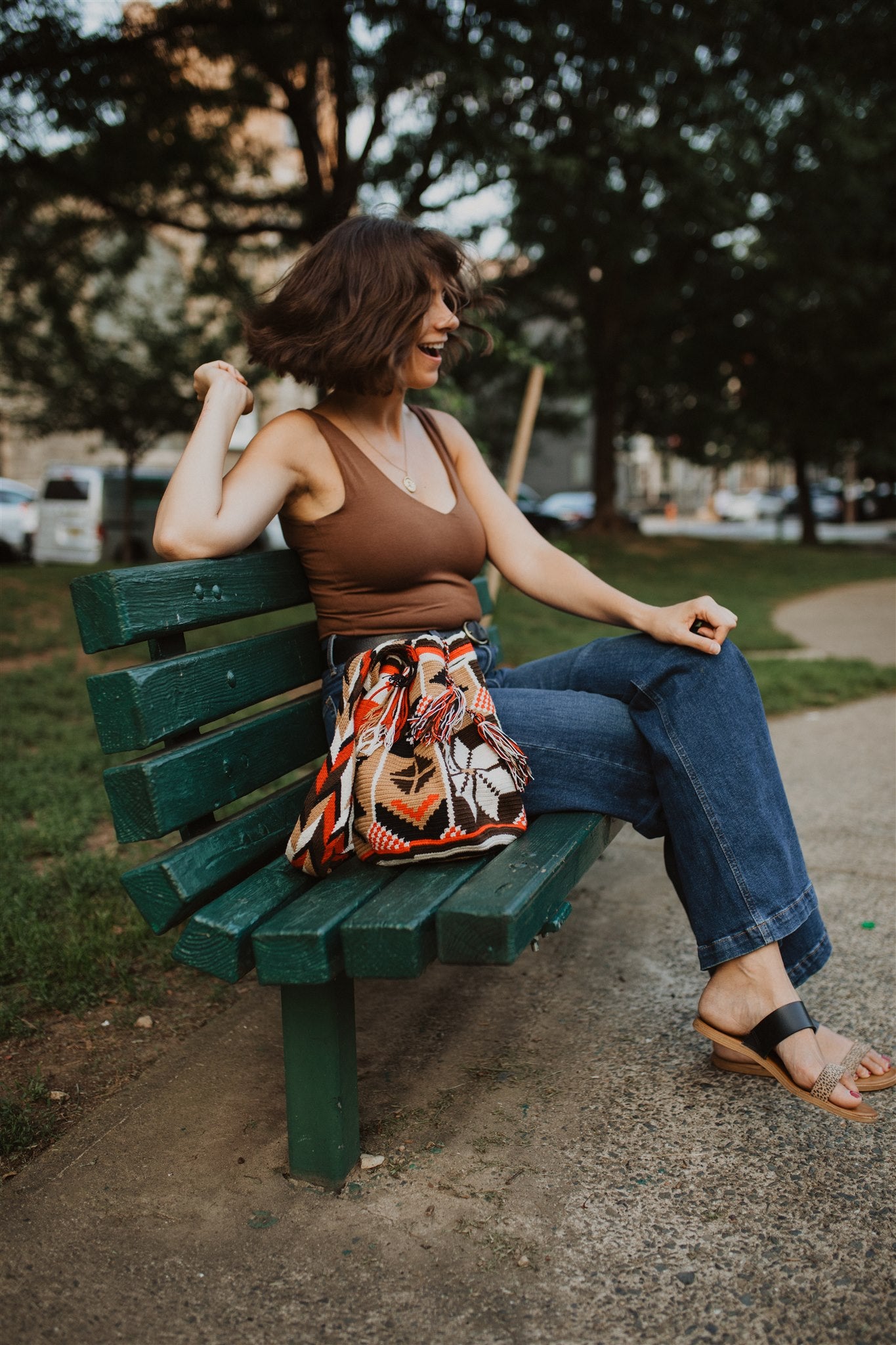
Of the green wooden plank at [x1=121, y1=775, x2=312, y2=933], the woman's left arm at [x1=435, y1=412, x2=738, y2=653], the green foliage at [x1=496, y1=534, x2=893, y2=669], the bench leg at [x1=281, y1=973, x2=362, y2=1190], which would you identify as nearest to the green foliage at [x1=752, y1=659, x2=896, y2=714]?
the green foliage at [x1=496, y1=534, x2=893, y2=669]

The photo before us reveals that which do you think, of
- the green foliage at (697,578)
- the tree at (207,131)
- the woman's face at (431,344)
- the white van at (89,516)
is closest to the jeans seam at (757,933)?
the woman's face at (431,344)

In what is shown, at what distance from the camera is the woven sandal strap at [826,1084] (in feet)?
6.58

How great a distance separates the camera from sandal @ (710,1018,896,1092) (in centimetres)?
210

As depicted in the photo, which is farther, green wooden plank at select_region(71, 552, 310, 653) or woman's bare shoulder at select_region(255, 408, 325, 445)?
woman's bare shoulder at select_region(255, 408, 325, 445)

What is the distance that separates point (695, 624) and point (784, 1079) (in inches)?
34.3

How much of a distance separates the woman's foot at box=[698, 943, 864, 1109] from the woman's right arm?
1.24 meters

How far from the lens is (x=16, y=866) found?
3.43m

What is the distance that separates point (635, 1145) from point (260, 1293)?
0.71 meters

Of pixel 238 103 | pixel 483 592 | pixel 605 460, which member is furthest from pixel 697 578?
pixel 483 592

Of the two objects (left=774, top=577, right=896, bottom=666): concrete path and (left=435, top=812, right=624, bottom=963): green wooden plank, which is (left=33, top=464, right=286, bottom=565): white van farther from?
(left=435, top=812, right=624, bottom=963): green wooden plank

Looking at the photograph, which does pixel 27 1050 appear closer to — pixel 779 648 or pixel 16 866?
pixel 16 866

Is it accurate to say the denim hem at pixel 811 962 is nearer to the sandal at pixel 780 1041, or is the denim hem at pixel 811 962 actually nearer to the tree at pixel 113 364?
the sandal at pixel 780 1041

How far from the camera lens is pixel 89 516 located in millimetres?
18547

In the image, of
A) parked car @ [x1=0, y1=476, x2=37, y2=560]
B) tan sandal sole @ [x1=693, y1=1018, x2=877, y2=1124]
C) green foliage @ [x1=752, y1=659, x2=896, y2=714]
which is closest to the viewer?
tan sandal sole @ [x1=693, y1=1018, x2=877, y2=1124]
